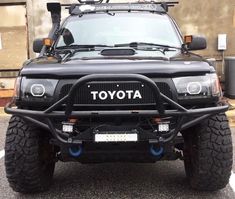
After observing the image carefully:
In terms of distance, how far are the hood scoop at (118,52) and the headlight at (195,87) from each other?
0.72 metres

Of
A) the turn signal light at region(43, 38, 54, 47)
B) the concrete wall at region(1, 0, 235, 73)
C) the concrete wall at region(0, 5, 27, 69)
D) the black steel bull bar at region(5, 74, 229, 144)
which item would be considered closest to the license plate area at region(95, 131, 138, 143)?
the black steel bull bar at region(5, 74, 229, 144)

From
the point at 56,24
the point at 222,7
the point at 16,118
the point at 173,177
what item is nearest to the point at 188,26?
the point at 222,7

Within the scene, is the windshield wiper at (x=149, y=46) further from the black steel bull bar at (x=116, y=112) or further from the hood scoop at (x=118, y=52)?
the black steel bull bar at (x=116, y=112)

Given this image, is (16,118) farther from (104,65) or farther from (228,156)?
(228,156)

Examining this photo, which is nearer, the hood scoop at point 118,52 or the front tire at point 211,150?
the front tire at point 211,150

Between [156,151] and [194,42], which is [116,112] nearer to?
[156,151]

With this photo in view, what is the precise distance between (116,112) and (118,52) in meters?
0.89

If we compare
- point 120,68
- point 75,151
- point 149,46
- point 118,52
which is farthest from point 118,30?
point 75,151

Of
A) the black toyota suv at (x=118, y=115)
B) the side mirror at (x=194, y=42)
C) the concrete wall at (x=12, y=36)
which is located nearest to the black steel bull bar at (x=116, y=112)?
the black toyota suv at (x=118, y=115)

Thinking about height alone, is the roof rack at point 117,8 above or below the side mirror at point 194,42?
above

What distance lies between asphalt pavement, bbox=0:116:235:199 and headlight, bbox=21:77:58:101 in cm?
104

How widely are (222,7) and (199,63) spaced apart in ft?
27.9

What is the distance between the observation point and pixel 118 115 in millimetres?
3562

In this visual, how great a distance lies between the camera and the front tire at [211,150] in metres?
3.93
